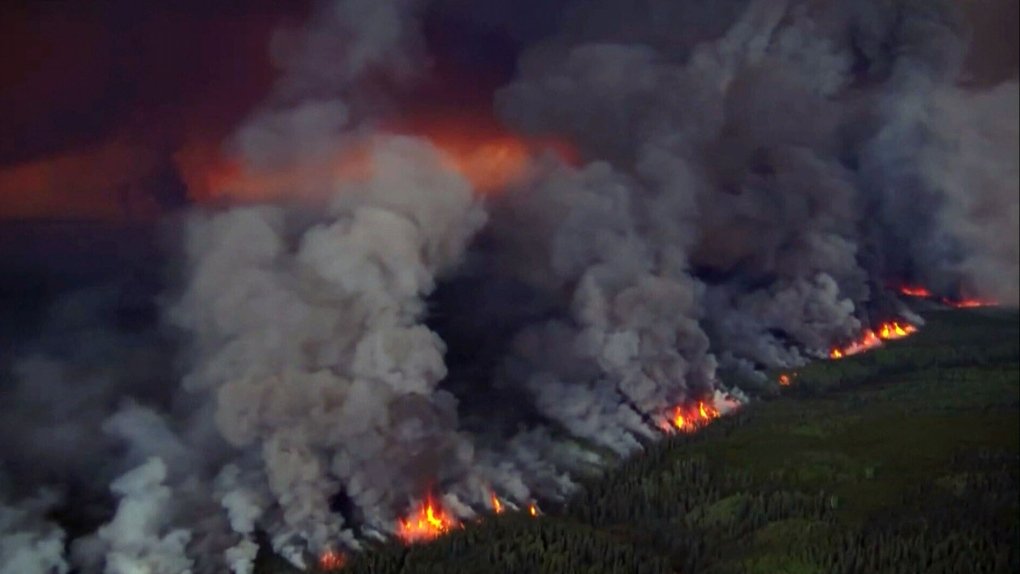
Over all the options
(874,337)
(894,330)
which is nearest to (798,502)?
(874,337)

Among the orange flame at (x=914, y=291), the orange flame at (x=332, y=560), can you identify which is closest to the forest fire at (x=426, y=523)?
the orange flame at (x=332, y=560)

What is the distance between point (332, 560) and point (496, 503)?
14.6ft

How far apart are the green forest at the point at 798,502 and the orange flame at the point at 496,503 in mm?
543

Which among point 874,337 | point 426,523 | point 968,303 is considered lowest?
point 426,523

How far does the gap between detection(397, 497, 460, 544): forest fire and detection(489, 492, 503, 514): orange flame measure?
3.67 feet

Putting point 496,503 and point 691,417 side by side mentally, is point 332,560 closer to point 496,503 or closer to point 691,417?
point 496,503

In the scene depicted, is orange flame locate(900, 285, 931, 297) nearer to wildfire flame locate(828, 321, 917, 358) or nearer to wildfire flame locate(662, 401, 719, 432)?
wildfire flame locate(828, 321, 917, 358)

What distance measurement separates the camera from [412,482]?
2116 cm

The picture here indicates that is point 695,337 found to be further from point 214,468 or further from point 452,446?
point 214,468

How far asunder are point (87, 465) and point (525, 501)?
375 inches

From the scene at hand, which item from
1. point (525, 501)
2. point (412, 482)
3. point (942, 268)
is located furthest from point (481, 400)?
point (942, 268)

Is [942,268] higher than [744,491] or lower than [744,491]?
higher

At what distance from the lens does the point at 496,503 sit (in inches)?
886

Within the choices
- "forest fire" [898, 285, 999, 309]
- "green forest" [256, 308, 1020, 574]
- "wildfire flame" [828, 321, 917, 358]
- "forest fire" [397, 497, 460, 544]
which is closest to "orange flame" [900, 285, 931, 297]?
"forest fire" [898, 285, 999, 309]
